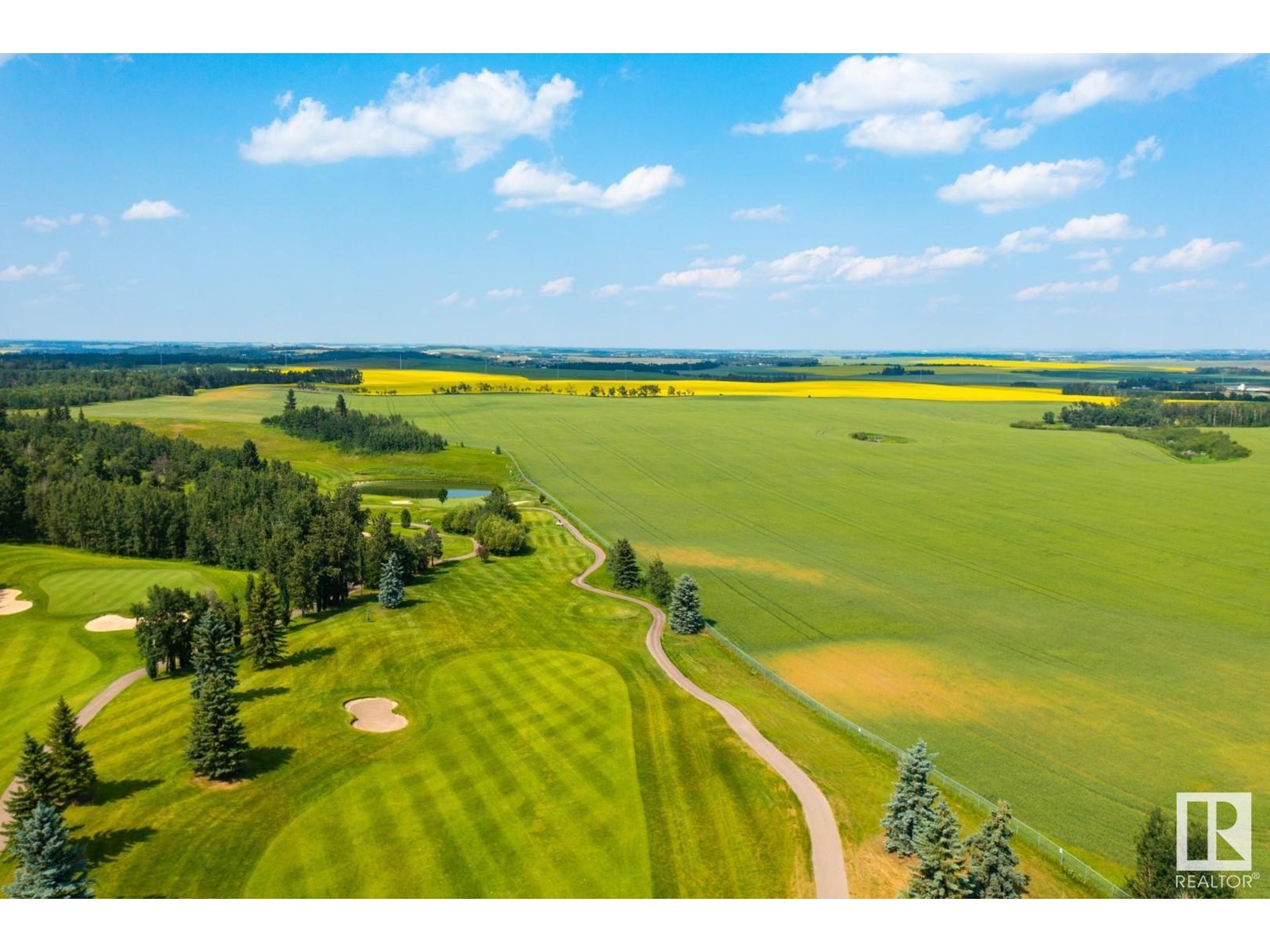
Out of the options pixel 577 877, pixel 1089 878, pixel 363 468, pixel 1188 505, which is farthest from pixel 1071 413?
pixel 577 877

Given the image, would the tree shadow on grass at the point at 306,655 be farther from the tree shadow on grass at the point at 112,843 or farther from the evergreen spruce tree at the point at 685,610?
the evergreen spruce tree at the point at 685,610

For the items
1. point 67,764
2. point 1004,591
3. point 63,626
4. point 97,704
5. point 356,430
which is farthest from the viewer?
point 356,430

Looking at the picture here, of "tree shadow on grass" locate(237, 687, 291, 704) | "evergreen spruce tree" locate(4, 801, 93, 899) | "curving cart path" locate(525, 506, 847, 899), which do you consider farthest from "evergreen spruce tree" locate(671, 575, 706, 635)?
"evergreen spruce tree" locate(4, 801, 93, 899)

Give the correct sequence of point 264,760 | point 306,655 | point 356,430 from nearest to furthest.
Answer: point 264,760, point 306,655, point 356,430

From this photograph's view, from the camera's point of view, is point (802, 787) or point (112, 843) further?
point (802, 787)

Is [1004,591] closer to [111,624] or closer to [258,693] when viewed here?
[258,693]

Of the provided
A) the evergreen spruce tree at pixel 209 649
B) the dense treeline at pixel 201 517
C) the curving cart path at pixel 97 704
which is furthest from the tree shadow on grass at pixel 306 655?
the dense treeline at pixel 201 517

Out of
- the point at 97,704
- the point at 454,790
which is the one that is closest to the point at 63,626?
the point at 97,704

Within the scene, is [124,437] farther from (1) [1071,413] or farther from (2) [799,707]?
(1) [1071,413]
